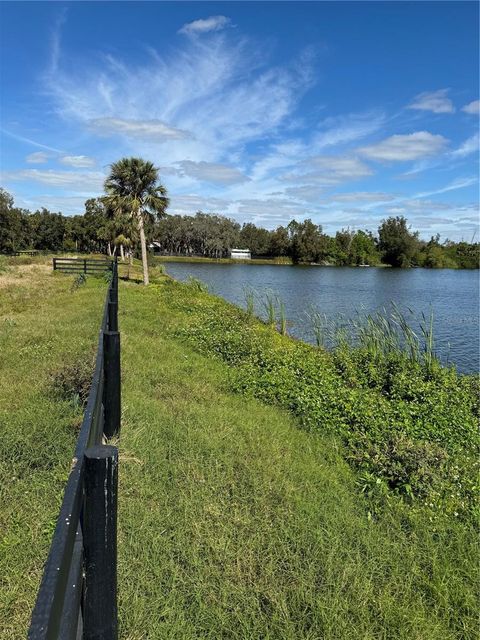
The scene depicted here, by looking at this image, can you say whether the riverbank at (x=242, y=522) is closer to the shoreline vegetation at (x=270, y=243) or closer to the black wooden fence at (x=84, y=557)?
the black wooden fence at (x=84, y=557)

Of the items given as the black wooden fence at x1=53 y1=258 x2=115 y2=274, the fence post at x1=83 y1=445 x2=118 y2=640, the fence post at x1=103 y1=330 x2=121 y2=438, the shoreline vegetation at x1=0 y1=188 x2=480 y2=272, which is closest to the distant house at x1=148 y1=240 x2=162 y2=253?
the shoreline vegetation at x1=0 y1=188 x2=480 y2=272

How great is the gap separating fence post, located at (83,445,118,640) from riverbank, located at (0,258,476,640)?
3.69ft

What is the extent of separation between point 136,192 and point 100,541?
3101 centimetres

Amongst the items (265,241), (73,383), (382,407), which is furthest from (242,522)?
(265,241)

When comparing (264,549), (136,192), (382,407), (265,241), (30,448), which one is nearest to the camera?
(264,549)

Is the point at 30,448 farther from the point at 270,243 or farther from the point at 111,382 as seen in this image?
the point at 270,243

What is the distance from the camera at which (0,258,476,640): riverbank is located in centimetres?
273

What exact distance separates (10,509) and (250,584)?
1812mm

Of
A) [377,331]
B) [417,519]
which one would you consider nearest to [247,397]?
[417,519]

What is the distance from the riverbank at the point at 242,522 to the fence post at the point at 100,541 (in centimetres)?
113

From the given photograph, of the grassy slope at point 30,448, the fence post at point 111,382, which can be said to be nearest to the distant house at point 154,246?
the grassy slope at point 30,448

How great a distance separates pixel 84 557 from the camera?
5.00 feet

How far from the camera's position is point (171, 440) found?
476 cm

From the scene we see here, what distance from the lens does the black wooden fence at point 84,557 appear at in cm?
88
